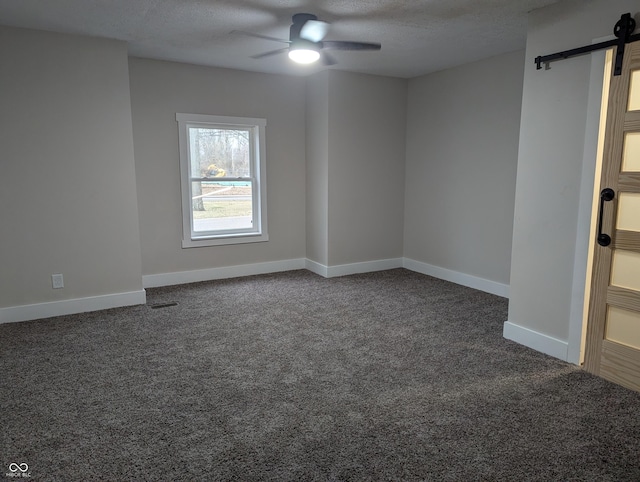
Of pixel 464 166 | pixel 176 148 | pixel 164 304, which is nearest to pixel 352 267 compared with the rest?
pixel 464 166

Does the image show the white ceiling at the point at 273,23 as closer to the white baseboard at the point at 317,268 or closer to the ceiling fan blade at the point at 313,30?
the ceiling fan blade at the point at 313,30

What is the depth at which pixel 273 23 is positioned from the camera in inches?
139

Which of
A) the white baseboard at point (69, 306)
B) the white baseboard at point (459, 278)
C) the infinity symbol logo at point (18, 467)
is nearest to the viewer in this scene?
the infinity symbol logo at point (18, 467)

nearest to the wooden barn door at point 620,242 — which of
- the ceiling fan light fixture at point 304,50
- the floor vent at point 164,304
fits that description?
the ceiling fan light fixture at point 304,50

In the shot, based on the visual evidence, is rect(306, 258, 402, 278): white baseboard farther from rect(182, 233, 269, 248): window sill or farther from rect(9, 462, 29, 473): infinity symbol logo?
rect(9, 462, 29, 473): infinity symbol logo

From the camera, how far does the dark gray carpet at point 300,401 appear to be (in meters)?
2.02

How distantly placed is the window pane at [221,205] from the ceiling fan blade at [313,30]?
8.18ft

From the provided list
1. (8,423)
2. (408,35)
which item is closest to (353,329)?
(8,423)

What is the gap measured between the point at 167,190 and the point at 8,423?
3120 millimetres

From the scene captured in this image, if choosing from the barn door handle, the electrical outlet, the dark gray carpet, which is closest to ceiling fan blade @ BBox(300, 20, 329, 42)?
the barn door handle

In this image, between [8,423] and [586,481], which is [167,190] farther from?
[586,481]

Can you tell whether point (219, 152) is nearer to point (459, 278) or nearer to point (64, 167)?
point (64, 167)

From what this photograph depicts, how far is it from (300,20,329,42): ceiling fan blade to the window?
7.06 feet

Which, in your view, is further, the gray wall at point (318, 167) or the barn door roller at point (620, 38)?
the gray wall at point (318, 167)
